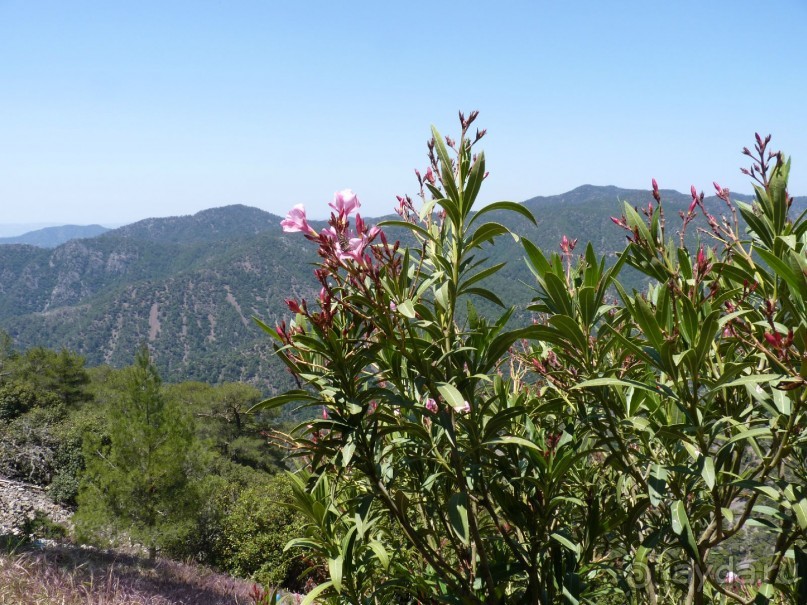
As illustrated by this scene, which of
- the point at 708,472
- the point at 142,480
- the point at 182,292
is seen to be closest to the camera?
the point at 708,472

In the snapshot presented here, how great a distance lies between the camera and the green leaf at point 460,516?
3.54 feet

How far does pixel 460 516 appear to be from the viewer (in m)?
1.10

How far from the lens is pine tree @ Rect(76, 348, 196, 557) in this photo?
10922mm

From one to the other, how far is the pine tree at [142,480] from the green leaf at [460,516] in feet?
37.7

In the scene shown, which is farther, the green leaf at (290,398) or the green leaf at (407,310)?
the green leaf at (290,398)

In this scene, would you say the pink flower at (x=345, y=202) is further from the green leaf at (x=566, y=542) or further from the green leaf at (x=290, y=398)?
the green leaf at (x=566, y=542)

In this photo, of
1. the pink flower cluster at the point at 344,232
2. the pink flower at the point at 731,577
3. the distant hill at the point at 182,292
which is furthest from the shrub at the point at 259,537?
the distant hill at the point at 182,292

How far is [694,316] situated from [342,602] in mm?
1202

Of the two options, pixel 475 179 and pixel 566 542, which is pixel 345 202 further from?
pixel 566 542

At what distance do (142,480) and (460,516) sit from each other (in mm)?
11850

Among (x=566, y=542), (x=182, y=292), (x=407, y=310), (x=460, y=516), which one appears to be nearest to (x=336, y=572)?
(x=460, y=516)

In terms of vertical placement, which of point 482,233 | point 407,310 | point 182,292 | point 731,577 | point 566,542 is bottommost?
point 182,292

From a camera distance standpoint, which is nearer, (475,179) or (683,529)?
(683,529)

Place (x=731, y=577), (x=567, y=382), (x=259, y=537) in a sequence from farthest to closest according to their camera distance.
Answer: (x=259, y=537)
(x=731, y=577)
(x=567, y=382)
